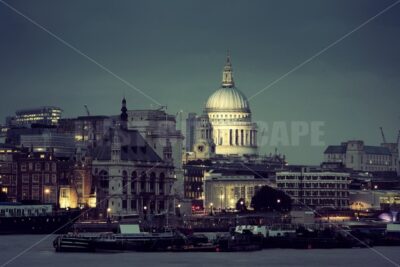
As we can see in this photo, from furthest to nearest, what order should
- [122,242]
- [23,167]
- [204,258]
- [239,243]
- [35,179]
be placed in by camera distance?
1. [23,167]
2. [35,179]
3. [122,242]
4. [239,243]
5. [204,258]

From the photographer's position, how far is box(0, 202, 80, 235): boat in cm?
16825

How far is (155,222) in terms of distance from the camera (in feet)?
598

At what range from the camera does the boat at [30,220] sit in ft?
552

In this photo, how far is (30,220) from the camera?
169250mm

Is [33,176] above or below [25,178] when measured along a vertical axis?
above

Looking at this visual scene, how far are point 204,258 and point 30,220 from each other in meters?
39.3

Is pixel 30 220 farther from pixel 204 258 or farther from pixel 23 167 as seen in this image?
pixel 204 258

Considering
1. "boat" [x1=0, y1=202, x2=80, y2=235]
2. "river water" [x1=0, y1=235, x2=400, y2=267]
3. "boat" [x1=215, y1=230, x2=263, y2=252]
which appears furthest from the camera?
"boat" [x1=0, y1=202, x2=80, y2=235]

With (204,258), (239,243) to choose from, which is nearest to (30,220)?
(239,243)

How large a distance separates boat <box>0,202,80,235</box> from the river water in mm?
23043

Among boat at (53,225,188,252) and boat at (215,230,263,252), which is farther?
boat at (53,225,188,252)

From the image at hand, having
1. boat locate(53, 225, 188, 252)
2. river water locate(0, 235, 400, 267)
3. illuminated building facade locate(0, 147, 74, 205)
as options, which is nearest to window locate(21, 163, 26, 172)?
illuminated building facade locate(0, 147, 74, 205)

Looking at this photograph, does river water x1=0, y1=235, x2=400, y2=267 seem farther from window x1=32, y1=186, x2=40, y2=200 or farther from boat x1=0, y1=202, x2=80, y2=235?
window x1=32, y1=186, x2=40, y2=200

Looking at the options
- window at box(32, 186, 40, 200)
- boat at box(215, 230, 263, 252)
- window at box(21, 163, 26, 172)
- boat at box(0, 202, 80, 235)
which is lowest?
boat at box(215, 230, 263, 252)
